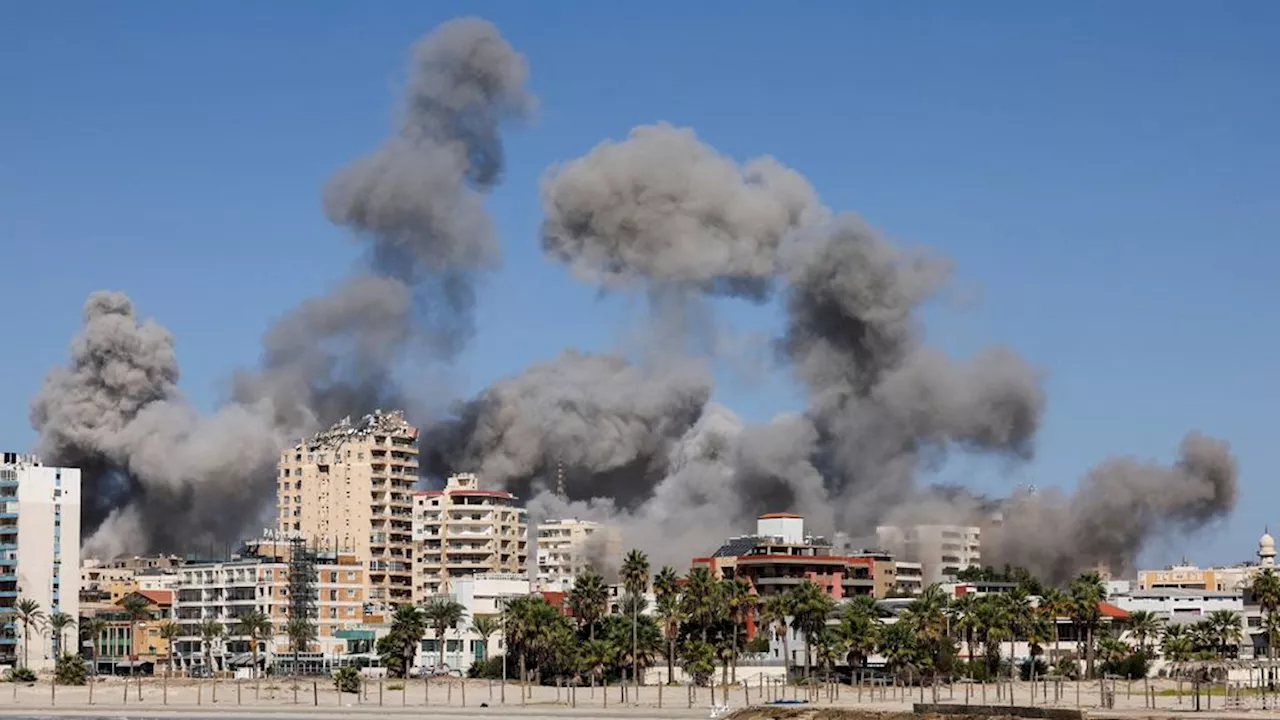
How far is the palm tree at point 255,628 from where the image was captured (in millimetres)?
152875

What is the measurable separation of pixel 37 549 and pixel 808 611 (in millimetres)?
67330

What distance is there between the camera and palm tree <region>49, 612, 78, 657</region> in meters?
149

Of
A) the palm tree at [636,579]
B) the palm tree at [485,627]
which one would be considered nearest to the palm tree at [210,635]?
the palm tree at [485,627]

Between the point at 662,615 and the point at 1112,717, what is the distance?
1776 inches

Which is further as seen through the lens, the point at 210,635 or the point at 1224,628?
the point at 210,635

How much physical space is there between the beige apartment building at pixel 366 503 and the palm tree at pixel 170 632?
1144 inches

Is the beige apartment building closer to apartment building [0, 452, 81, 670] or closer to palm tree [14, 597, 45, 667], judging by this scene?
apartment building [0, 452, 81, 670]

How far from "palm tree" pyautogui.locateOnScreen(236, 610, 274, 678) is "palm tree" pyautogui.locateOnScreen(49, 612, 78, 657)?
43.3 feet

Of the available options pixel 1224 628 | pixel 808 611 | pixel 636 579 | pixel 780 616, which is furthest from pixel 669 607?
pixel 1224 628

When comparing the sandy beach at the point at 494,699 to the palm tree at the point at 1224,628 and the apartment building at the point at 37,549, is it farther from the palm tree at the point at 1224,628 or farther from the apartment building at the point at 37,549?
the apartment building at the point at 37,549

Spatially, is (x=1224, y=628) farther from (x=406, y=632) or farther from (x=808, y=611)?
(x=406, y=632)

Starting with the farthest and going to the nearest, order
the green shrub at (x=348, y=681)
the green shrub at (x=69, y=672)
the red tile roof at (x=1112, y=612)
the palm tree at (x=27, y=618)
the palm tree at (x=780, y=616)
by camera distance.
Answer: the palm tree at (x=27, y=618) → the red tile roof at (x=1112, y=612) → the green shrub at (x=69, y=672) → the green shrub at (x=348, y=681) → the palm tree at (x=780, y=616)

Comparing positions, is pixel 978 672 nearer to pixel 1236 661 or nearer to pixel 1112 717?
pixel 1236 661

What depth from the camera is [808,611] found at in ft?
407
